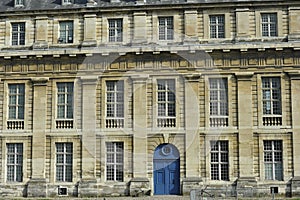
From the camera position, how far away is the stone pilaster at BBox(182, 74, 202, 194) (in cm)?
3275

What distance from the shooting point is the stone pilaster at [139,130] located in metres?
33.2

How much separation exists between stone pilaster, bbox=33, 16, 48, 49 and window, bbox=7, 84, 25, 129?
259cm

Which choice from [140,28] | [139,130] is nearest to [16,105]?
[139,130]

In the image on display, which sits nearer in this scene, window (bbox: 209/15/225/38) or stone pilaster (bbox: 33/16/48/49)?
window (bbox: 209/15/225/38)

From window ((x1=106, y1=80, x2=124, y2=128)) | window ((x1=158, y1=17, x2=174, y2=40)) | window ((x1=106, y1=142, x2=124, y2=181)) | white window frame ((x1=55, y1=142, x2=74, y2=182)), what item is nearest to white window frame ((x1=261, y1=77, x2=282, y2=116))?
window ((x1=158, y1=17, x2=174, y2=40))

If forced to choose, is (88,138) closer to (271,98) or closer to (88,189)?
(88,189)

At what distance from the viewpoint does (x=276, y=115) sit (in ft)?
108

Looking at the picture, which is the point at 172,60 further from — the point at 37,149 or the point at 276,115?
the point at 37,149

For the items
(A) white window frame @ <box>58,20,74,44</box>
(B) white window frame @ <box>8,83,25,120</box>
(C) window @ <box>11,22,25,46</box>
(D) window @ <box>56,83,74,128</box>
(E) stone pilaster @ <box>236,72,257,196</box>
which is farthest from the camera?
(C) window @ <box>11,22,25,46</box>

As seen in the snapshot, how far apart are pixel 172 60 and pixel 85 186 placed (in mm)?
8587

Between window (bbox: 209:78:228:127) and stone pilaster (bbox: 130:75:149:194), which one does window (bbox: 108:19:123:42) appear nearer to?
stone pilaster (bbox: 130:75:149:194)

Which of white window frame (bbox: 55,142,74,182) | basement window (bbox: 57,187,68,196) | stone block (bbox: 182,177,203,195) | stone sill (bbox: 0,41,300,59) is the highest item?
stone sill (bbox: 0,41,300,59)

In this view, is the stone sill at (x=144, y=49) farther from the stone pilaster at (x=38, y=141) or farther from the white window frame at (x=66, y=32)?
the stone pilaster at (x=38, y=141)

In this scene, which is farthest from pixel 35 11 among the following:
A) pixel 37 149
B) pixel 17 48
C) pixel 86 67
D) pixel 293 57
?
pixel 293 57
